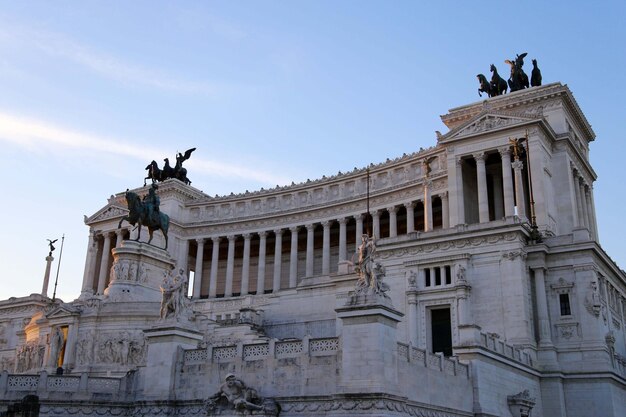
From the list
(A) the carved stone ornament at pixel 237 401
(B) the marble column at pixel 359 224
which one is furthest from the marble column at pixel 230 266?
(A) the carved stone ornament at pixel 237 401

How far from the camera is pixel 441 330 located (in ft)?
157

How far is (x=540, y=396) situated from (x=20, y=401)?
3016cm

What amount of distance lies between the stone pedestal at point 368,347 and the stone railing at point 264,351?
3.58 feet

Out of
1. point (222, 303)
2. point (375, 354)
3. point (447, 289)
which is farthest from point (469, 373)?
point (222, 303)

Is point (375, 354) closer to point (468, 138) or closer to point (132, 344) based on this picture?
point (132, 344)

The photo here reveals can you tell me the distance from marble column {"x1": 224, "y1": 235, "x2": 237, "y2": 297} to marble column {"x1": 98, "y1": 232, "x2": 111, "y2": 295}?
15.4 metres

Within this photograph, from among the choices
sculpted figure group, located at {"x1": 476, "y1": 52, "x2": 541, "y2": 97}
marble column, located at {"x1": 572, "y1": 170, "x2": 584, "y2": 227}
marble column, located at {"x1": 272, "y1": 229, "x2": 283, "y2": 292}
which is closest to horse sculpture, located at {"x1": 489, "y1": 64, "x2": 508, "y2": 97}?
sculpted figure group, located at {"x1": 476, "y1": 52, "x2": 541, "y2": 97}

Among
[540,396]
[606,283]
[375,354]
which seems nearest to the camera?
[375,354]

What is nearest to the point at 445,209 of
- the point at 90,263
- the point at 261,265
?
the point at 261,265

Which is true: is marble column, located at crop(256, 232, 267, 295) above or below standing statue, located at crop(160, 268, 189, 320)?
above

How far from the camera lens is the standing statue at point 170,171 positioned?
9606 centimetres

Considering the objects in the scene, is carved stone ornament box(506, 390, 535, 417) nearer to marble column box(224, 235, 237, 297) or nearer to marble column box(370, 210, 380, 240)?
marble column box(370, 210, 380, 240)

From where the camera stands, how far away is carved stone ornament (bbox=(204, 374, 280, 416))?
28.5 meters

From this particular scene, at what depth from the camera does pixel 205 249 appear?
97.2 m
